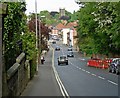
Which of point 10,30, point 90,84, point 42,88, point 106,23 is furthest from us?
point 106,23

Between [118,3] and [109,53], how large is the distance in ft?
87.0

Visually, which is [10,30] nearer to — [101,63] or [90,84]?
[90,84]

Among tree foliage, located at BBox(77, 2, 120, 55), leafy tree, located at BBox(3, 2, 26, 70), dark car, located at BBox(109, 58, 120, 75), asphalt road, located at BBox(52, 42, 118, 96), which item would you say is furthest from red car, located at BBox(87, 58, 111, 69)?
leafy tree, located at BBox(3, 2, 26, 70)

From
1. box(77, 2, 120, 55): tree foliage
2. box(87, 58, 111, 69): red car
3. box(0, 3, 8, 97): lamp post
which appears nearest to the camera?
box(0, 3, 8, 97): lamp post

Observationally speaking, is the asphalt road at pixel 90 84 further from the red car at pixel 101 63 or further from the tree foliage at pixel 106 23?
the red car at pixel 101 63

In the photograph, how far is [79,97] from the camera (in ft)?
61.5

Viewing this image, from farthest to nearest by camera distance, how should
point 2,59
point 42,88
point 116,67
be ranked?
point 116,67 < point 42,88 < point 2,59

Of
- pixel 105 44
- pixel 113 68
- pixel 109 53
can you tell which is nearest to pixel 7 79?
pixel 113 68

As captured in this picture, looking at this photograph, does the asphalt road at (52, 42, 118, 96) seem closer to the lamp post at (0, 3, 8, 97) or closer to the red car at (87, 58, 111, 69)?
the lamp post at (0, 3, 8, 97)

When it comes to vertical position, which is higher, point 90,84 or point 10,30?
point 10,30

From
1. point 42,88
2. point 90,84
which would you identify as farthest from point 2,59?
point 90,84

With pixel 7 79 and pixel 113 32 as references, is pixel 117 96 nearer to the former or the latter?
pixel 7 79

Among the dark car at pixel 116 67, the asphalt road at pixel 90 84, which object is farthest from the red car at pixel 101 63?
the asphalt road at pixel 90 84

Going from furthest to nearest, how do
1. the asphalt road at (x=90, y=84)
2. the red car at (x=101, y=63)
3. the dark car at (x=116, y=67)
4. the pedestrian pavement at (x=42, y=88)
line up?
the red car at (x=101, y=63)
the dark car at (x=116, y=67)
the pedestrian pavement at (x=42, y=88)
the asphalt road at (x=90, y=84)
